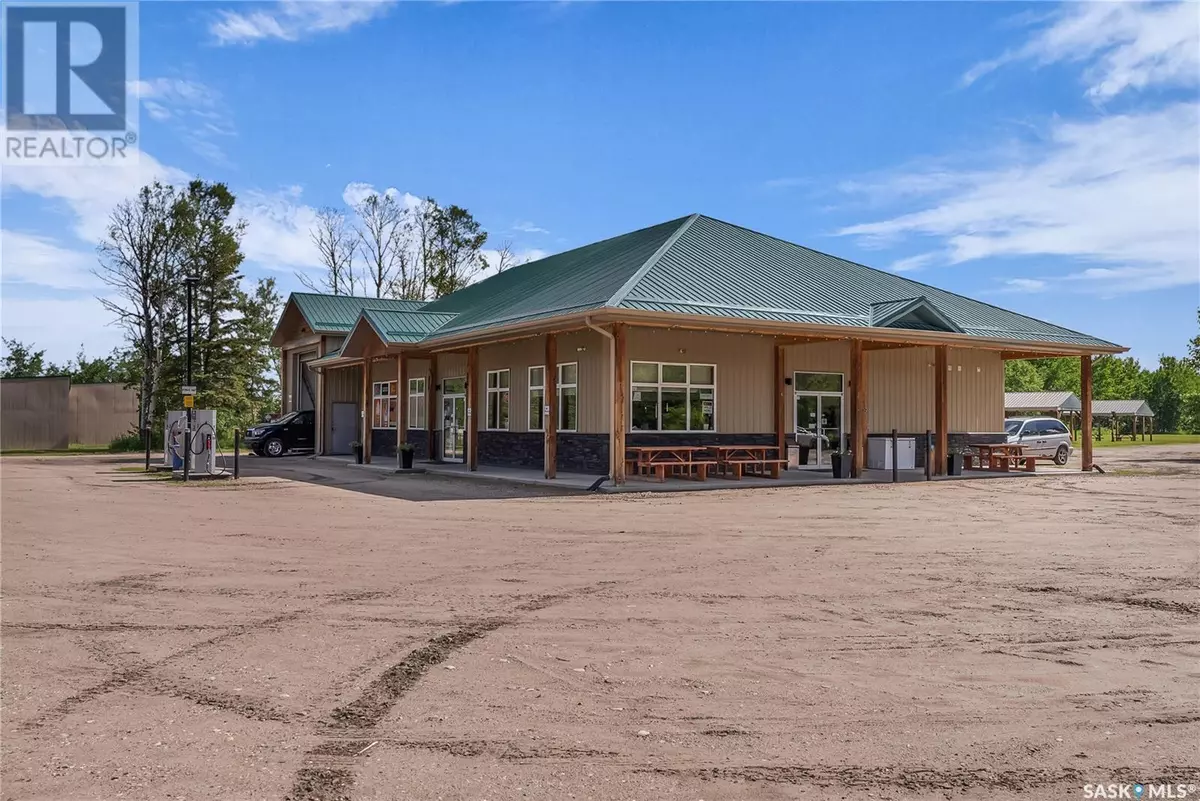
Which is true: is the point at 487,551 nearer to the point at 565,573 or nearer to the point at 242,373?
the point at 565,573

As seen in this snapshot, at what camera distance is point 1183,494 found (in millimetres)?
17516

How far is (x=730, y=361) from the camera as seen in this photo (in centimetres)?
2200

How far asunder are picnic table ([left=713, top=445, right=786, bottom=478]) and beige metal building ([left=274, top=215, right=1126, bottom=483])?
1.70 feet

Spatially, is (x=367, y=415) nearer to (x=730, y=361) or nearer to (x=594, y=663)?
(x=730, y=361)

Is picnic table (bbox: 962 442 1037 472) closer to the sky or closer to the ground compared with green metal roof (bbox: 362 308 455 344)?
closer to the ground

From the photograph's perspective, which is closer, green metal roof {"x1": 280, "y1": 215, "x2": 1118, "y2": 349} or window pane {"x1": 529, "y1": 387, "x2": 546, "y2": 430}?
green metal roof {"x1": 280, "y1": 215, "x2": 1118, "y2": 349}

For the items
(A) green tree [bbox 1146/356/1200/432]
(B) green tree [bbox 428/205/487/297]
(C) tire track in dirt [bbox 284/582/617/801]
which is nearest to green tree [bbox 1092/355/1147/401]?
(A) green tree [bbox 1146/356/1200/432]

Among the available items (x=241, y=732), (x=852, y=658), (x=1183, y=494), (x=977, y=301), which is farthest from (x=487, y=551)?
(x=977, y=301)

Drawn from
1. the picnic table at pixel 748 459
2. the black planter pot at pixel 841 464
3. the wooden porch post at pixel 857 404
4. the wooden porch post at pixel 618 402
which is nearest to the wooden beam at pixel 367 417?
the picnic table at pixel 748 459

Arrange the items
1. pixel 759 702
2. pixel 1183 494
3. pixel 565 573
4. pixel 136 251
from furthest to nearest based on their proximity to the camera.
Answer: pixel 136 251 → pixel 1183 494 → pixel 565 573 → pixel 759 702

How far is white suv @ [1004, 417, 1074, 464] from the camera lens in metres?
28.9

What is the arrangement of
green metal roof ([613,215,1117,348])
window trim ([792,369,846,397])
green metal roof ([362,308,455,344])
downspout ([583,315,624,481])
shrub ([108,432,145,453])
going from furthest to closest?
shrub ([108,432,145,453]), green metal roof ([362,308,455,344]), window trim ([792,369,846,397]), green metal roof ([613,215,1117,348]), downspout ([583,315,624,481])

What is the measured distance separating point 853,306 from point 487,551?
48.3 ft

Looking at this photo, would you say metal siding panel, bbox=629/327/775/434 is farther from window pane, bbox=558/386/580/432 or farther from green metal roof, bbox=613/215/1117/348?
window pane, bbox=558/386/580/432
